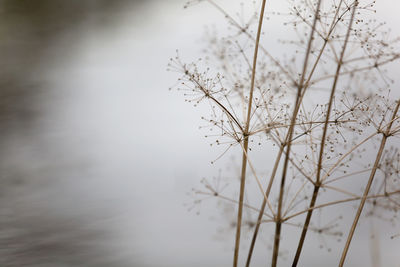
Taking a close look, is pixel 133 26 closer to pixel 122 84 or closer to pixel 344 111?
pixel 122 84

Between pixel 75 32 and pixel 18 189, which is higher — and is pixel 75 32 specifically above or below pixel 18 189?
above

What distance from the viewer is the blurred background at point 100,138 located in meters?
1.58

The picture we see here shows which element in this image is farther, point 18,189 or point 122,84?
point 122,84

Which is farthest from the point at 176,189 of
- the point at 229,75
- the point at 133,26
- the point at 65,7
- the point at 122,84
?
the point at 229,75

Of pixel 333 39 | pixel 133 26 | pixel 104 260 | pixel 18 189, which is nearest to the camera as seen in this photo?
pixel 333 39

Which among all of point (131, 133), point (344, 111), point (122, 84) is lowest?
point (344, 111)

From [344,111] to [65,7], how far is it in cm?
154

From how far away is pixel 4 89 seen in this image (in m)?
Answer: 1.90

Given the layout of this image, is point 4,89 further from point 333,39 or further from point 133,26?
point 333,39

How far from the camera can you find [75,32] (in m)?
2.05

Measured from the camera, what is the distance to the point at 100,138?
186cm

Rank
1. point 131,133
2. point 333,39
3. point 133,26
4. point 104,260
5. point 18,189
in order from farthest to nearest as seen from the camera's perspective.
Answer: point 133,26, point 131,133, point 18,189, point 104,260, point 333,39

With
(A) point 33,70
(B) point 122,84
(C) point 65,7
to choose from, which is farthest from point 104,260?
(C) point 65,7

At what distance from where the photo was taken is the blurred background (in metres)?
1.58
